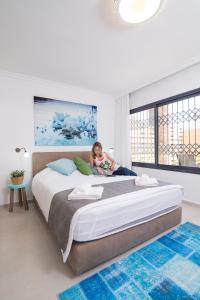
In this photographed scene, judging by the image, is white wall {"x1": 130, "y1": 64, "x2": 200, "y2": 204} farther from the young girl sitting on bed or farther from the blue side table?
the blue side table

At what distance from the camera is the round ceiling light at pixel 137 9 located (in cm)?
156

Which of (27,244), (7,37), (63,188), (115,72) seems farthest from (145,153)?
(7,37)

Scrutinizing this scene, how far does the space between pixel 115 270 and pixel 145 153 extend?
2999 millimetres

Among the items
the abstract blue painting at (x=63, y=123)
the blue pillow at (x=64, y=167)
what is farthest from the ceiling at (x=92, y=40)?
the blue pillow at (x=64, y=167)

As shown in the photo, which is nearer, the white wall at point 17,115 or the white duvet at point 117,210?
the white duvet at point 117,210

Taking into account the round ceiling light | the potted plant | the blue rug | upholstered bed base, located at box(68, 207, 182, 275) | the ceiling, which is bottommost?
the blue rug

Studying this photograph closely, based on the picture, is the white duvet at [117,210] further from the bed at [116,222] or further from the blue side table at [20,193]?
the blue side table at [20,193]

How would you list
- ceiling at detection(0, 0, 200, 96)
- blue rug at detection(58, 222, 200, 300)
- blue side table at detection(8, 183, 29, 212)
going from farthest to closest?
blue side table at detection(8, 183, 29, 212) → ceiling at detection(0, 0, 200, 96) → blue rug at detection(58, 222, 200, 300)

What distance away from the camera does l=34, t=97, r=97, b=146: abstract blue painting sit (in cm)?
338

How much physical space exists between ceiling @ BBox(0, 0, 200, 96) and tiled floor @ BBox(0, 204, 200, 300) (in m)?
2.69

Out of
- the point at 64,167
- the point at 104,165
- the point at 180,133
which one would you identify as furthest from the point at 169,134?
the point at 64,167

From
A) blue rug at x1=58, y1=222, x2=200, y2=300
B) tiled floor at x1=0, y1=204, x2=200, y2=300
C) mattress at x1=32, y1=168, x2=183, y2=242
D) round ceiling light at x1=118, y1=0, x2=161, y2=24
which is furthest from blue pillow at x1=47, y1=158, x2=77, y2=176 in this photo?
round ceiling light at x1=118, y1=0, x2=161, y2=24

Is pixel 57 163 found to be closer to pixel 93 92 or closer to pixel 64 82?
pixel 64 82

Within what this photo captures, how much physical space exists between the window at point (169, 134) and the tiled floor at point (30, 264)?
1.29 meters
